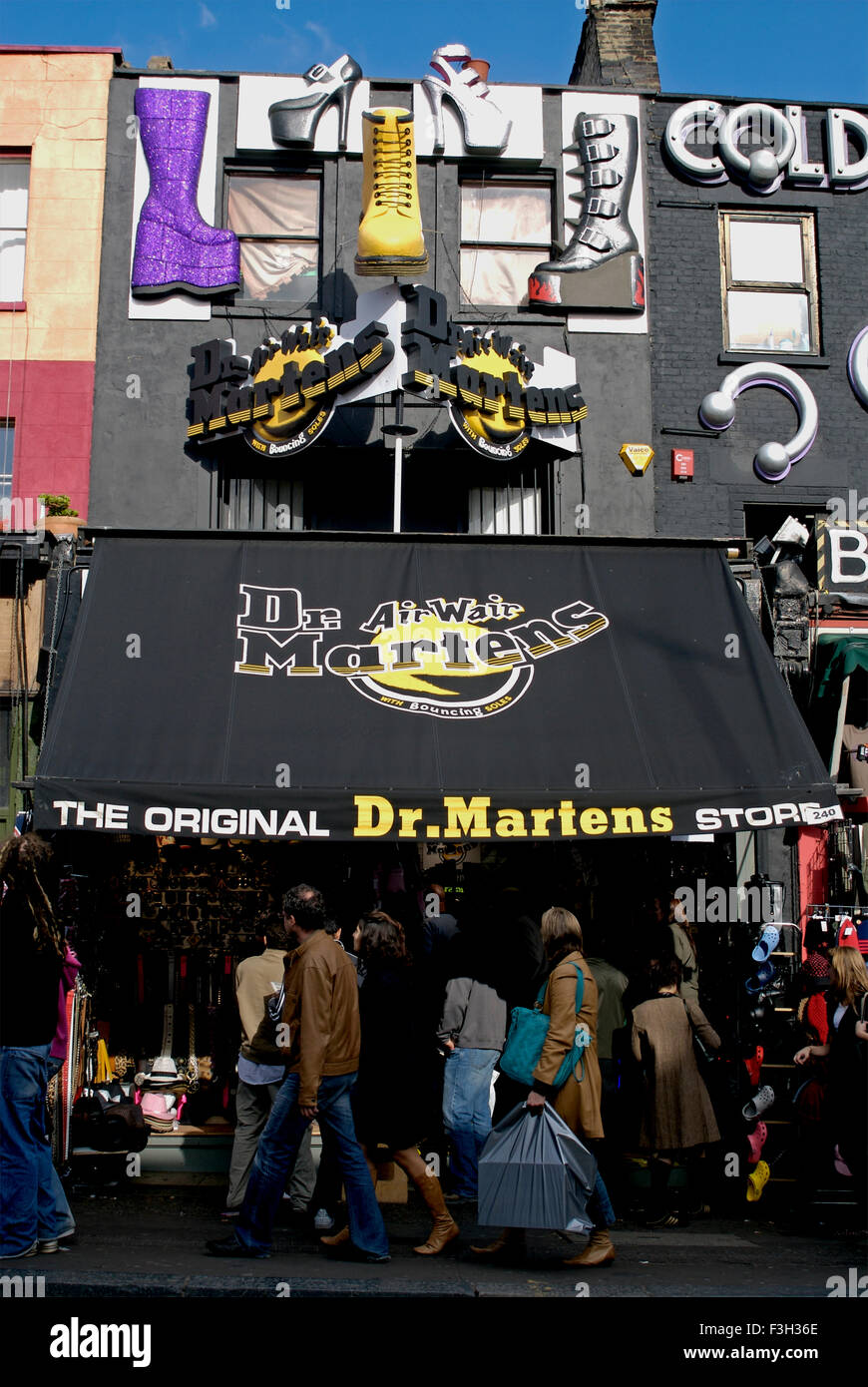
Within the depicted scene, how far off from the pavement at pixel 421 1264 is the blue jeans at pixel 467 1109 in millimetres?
255

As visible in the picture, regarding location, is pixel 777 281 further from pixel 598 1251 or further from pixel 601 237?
pixel 598 1251

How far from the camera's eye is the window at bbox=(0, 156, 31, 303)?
520 inches

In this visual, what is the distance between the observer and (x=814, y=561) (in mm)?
12000

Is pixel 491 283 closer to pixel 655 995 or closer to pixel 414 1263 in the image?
pixel 655 995

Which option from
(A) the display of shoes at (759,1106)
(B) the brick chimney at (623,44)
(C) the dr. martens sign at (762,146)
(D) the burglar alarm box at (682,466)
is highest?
(B) the brick chimney at (623,44)

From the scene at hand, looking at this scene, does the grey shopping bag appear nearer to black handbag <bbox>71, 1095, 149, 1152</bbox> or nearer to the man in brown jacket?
the man in brown jacket

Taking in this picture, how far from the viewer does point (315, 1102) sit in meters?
6.84

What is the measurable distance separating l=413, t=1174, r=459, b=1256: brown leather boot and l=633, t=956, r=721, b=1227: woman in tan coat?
1.94 metres

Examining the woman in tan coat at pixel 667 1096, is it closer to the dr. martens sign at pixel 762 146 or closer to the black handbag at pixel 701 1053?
the black handbag at pixel 701 1053

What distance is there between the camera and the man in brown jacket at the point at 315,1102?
6871 millimetres

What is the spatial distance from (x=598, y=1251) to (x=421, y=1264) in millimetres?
1006

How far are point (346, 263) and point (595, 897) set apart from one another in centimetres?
690

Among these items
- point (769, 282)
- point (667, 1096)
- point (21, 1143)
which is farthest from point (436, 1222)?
point (769, 282)

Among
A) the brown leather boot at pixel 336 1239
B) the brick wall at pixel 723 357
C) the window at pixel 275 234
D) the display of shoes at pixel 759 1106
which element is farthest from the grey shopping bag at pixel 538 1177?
the window at pixel 275 234
